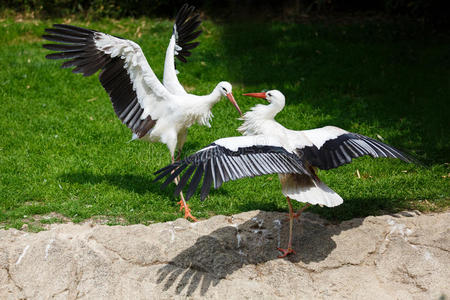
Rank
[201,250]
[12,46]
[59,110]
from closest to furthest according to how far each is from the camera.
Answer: [201,250]
[59,110]
[12,46]

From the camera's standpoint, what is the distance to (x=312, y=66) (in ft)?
28.9

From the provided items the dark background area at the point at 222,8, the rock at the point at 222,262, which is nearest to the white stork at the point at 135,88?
the rock at the point at 222,262

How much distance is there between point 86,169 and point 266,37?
197 inches

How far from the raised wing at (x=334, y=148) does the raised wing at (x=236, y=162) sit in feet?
0.67

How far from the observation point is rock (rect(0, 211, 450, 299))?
159 inches

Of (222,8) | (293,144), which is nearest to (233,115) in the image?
(293,144)

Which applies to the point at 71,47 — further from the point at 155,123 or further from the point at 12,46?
the point at 12,46

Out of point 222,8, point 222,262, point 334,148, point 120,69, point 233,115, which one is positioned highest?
point 222,8

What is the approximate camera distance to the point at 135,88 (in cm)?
544

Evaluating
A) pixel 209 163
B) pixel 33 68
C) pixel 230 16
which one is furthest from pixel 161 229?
pixel 230 16

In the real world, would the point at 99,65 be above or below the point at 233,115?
above

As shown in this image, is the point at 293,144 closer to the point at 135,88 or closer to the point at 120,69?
the point at 135,88

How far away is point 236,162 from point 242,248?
0.83 metres

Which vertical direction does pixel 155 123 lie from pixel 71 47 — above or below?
below
